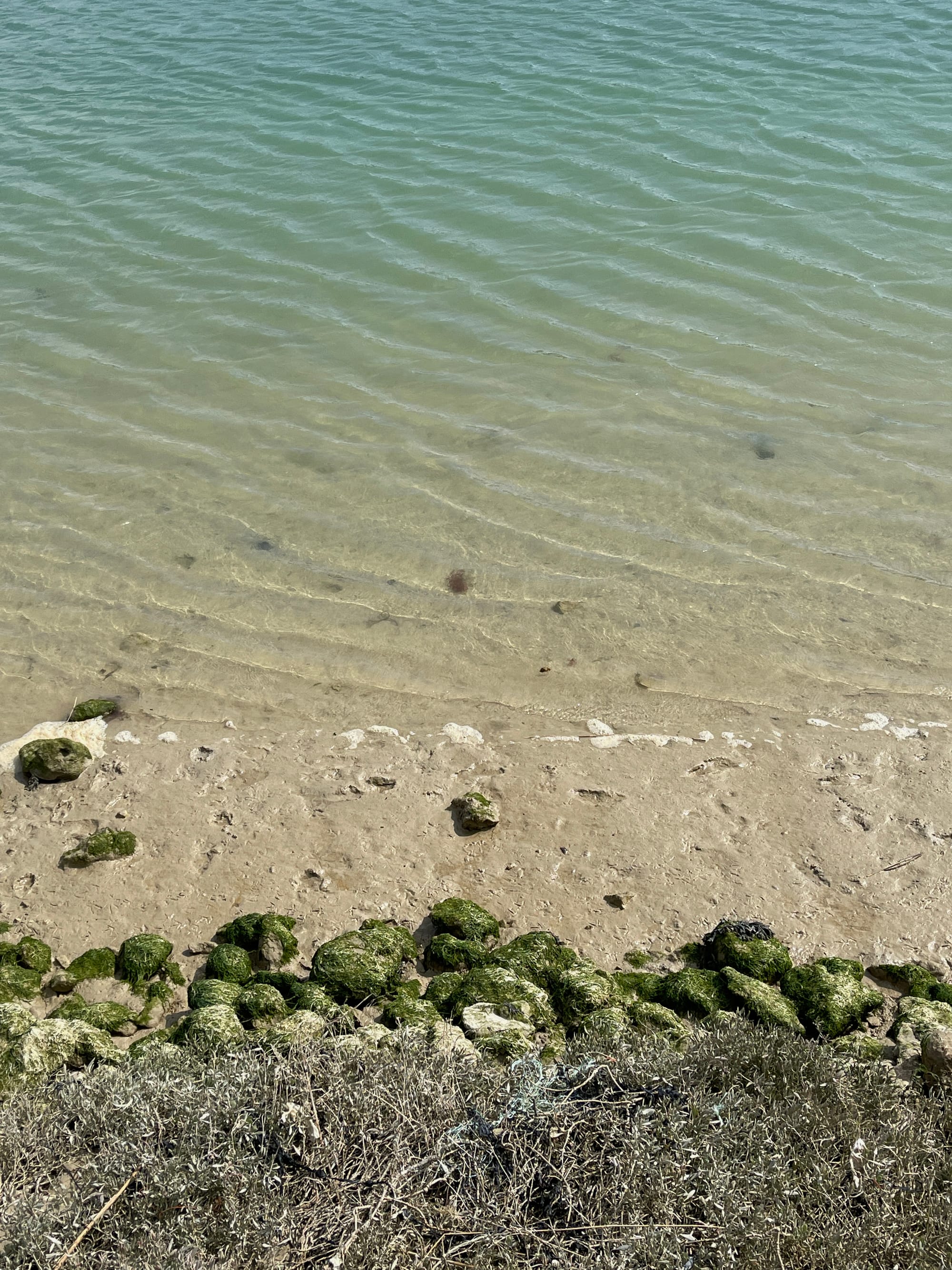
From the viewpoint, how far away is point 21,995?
479 cm

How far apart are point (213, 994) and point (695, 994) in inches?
79.7

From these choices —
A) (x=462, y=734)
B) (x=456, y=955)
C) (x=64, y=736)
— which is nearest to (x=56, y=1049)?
(x=456, y=955)

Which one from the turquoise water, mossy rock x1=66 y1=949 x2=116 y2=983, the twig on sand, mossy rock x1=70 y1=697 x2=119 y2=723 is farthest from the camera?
the turquoise water

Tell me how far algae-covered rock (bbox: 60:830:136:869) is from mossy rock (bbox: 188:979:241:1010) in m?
1.07

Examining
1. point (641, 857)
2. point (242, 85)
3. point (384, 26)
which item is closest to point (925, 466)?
point (641, 857)

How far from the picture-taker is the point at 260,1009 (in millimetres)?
4566

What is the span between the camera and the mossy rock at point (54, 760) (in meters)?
5.99

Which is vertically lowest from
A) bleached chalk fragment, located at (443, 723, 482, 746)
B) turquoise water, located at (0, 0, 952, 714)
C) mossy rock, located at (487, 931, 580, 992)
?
mossy rock, located at (487, 931, 580, 992)

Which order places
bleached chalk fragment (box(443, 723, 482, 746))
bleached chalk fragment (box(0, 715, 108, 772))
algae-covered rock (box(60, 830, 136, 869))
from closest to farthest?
1. algae-covered rock (box(60, 830, 136, 869))
2. bleached chalk fragment (box(0, 715, 108, 772))
3. bleached chalk fragment (box(443, 723, 482, 746))

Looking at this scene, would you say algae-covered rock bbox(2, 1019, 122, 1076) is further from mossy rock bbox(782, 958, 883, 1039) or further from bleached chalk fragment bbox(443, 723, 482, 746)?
mossy rock bbox(782, 958, 883, 1039)

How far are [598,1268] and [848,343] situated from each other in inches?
338

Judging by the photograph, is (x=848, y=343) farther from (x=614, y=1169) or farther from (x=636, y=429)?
(x=614, y=1169)

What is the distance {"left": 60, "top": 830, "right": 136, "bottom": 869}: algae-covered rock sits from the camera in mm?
5520

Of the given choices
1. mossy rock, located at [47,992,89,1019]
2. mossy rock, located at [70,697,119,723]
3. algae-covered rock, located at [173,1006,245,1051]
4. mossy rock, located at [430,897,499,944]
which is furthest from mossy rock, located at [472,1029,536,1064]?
mossy rock, located at [70,697,119,723]
